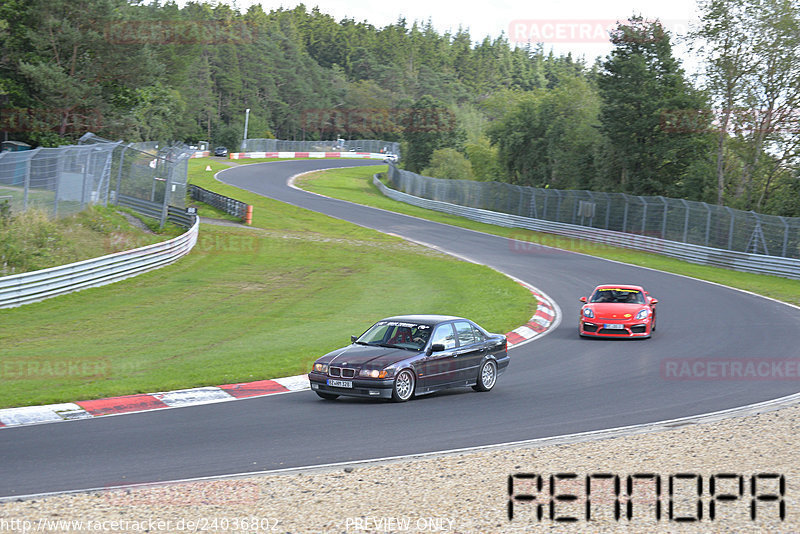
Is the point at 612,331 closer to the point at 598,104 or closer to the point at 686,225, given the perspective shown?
the point at 686,225

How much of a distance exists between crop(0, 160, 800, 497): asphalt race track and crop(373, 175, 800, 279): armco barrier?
14.7 metres

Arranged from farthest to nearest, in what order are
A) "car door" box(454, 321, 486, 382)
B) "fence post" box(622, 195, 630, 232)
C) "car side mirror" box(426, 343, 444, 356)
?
"fence post" box(622, 195, 630, 232) < "car door" box(454, 321, 486, 382) < "car side mirror" box(426, 343, 444, 356)

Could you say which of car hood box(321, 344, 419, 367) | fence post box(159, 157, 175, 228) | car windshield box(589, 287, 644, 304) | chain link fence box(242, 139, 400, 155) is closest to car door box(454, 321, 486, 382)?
car hood box(321, 344, 419, 367)

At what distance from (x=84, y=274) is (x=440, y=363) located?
1353 centimetres

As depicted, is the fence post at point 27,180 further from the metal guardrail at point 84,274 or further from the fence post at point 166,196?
the fence post at point 166,196

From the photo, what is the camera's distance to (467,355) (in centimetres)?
1333

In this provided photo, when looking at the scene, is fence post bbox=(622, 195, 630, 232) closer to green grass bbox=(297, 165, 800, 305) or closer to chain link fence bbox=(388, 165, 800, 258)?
chain link fence bbox=(388, 165, 800, 258)

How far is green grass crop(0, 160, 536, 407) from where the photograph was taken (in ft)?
45.2

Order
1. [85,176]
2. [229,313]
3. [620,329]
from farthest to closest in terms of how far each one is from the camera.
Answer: [85,176], [229,313], [620,329]

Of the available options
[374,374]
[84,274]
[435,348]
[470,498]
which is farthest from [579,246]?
[470,498]

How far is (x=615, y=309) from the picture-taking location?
19938 millimetres

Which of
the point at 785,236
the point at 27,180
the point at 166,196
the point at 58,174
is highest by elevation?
the point at 785,236

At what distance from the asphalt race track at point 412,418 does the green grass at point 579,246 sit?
10.8 metres

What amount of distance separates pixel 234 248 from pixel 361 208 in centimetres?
2289
